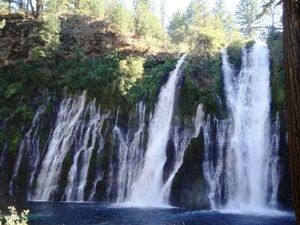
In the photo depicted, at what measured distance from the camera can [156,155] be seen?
21984mm

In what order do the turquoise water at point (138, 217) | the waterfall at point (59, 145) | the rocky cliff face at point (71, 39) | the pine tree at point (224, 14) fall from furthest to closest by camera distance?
1. the pine tree at point (224, 14)
2. the rocky cliff face at point (71, 39)
3. the waterfall at point (59, 145)
4. the turquoise water at point (138, 217)

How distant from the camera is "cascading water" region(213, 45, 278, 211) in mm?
18453

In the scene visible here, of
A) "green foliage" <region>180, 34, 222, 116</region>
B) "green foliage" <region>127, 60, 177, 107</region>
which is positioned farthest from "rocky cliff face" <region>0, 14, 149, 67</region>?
"green foliage" <region>180, 34, 222, 116</region>

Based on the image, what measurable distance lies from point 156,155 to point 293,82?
60.9 feet

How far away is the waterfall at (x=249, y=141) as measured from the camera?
728 inches

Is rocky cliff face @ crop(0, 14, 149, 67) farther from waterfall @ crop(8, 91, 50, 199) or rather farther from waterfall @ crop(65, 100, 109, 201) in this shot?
waterfall @ crop(65, 100, 109, 201)

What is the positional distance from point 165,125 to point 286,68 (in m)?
Answer: 19.2

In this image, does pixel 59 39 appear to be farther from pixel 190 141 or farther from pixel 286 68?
pixel 286 68

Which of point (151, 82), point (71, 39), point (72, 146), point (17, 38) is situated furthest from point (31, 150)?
point (17, 38)

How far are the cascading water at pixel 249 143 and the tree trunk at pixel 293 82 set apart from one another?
591 inches

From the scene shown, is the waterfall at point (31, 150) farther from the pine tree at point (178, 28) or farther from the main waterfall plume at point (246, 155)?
the pine tree at point (178, 28)

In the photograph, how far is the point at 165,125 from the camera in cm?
2297

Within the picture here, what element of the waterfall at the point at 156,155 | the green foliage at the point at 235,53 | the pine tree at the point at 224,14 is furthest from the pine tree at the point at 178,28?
the waterfall at the point at 156,155

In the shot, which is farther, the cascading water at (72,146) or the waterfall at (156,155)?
the cascading water at (72,146)
